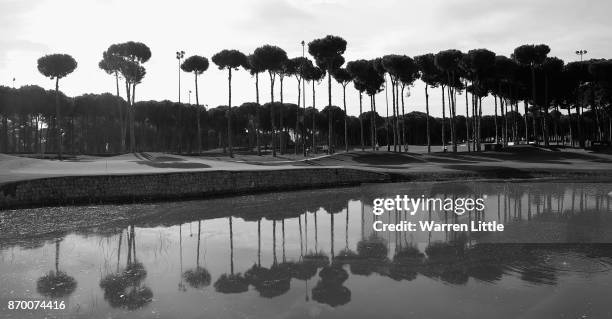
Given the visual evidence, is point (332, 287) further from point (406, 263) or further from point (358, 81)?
point (358, 81)

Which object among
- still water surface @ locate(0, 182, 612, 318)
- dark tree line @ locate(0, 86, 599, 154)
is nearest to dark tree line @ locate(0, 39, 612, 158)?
dark tree line @ locate(0, 86, 599, 154)

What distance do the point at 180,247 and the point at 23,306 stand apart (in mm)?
5454

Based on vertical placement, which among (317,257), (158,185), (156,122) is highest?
(156,122)

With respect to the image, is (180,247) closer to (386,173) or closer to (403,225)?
(403,225)

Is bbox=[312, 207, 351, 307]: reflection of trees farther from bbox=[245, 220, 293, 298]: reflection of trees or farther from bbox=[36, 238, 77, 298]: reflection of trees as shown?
bbox=[36, 238, 77, 298]: reflection of trees

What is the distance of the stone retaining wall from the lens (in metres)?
24.7

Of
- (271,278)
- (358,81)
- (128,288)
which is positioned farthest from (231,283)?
(358,81)

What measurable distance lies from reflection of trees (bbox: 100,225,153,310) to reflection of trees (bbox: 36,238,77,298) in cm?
67

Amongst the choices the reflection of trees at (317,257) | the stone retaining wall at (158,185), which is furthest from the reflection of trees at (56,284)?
the stone retaining wall at (158,185)

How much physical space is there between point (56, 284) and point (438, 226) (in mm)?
11930

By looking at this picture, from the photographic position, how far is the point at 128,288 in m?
10.0

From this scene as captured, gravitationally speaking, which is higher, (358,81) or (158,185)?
(358,81)

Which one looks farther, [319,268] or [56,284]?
[319,268]

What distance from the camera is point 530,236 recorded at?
14.5 m
